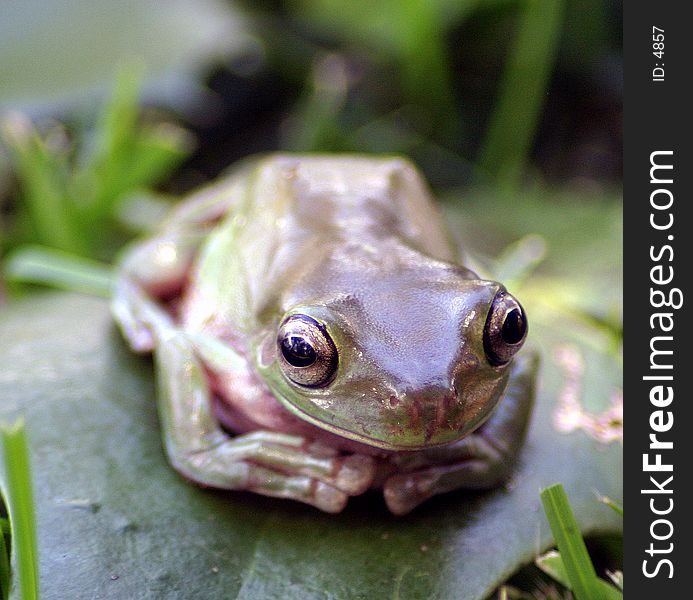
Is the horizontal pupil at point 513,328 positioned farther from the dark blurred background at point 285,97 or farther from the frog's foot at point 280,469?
the dark blurred background at point 285,97

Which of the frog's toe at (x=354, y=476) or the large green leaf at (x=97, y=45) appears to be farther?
the large green leaf at (x=97, y=45)

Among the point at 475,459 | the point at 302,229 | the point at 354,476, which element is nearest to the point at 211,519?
the point at 354,476

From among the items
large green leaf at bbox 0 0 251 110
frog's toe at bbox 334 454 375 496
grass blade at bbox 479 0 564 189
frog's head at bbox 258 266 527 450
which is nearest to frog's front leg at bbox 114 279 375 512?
frog's toe at bbox 334 454 375 496

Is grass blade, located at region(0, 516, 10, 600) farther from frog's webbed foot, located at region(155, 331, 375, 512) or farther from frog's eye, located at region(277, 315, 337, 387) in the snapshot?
frog's eye, located at region(277, 315, 337, 387)

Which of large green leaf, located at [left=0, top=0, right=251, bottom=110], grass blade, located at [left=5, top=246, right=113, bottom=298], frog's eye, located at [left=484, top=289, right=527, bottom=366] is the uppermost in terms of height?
frog's eye, located at [left=484, top=289, right=527, bottom=366]

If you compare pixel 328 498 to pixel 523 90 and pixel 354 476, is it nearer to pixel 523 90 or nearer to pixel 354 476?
pixel 354 476

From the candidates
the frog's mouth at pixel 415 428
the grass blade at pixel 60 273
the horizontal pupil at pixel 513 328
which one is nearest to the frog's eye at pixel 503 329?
the horizontal pupil at pixel 513 328
